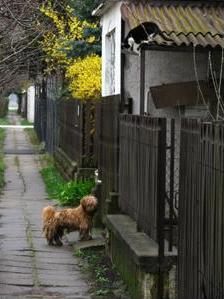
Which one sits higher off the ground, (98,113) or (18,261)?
(98,113)

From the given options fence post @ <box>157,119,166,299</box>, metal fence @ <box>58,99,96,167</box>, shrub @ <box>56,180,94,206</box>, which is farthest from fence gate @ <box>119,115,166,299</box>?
metal fence @ <box>58,99,96,167</box>

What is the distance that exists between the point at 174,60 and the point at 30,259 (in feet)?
11.5

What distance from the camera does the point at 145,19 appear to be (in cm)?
1059

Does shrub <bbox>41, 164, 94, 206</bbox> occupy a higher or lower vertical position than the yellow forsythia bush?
lower

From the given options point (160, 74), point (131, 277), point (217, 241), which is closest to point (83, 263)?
point (131, 277)

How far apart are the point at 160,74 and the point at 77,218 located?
241 cm

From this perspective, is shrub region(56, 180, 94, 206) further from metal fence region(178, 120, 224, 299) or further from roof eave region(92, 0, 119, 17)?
metal fence region(178, 120, 224, 299)

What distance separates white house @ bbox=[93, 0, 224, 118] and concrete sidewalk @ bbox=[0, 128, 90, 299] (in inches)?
92.7

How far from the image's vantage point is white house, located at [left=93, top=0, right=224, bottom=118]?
31.9 ft

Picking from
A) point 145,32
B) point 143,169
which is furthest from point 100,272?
point 145,32

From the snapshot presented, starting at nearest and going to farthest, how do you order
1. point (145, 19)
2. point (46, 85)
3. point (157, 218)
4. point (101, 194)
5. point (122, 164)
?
1. point (157, 218)
2. point (122, 164)
3. point (145, 19)
4. point (101, 194)
5. point (46, 85)

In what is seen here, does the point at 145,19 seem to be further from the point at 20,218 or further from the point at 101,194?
the point at 20,218

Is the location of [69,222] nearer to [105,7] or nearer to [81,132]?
[105,7]

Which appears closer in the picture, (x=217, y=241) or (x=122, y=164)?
(x=217, y=241)
